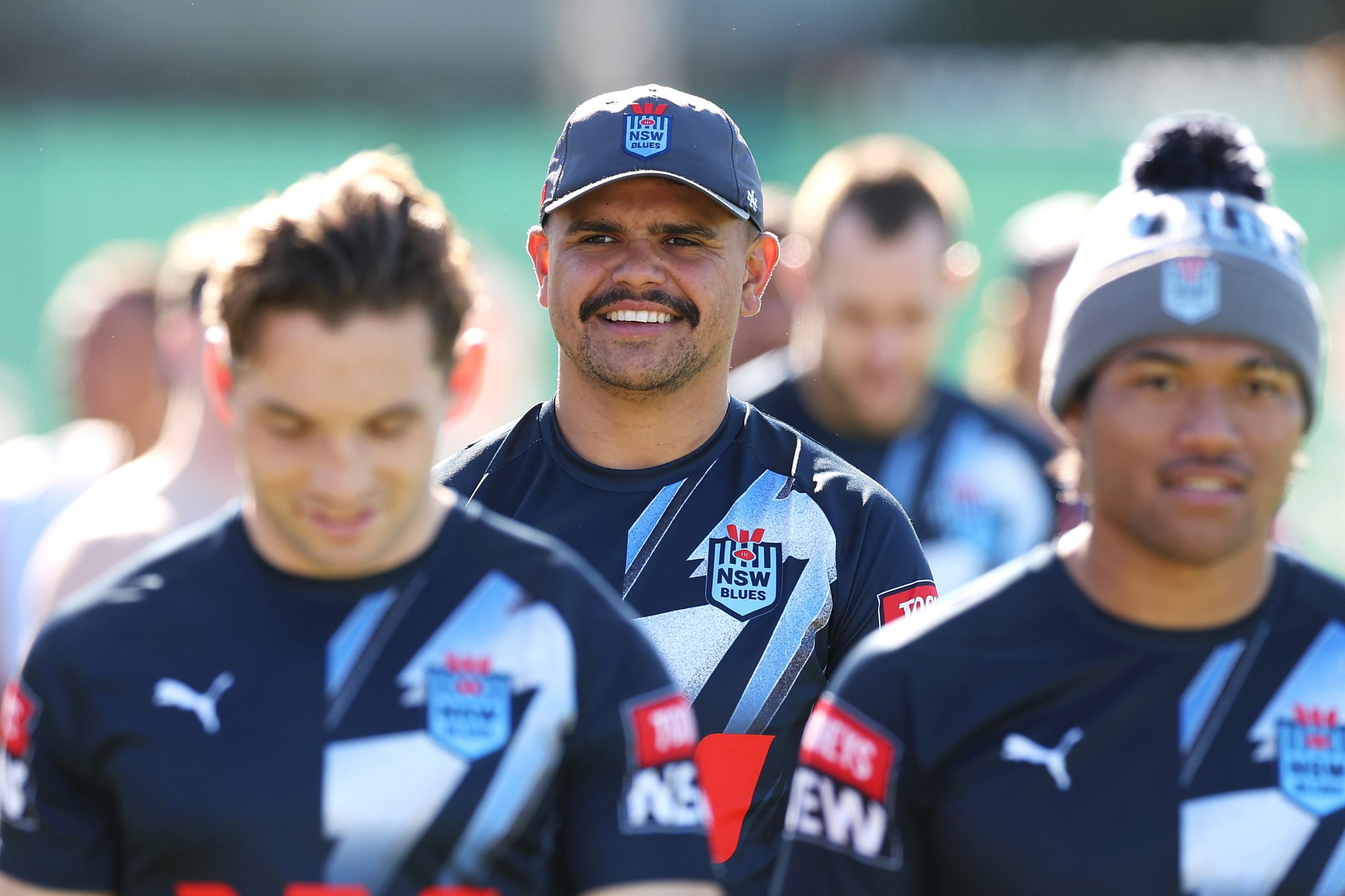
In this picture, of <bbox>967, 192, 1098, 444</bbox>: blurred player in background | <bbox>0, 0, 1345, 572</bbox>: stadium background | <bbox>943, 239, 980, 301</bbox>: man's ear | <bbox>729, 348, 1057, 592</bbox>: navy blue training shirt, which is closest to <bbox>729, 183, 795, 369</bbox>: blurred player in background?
<bbox>729, 348, 1057, 592</bbox>: navy blue training shirt

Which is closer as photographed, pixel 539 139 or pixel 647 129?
pixel 647 129

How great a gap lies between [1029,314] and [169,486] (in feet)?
12.0

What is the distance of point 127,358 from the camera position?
6.59 m

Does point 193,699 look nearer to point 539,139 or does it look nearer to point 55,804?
point 55,804

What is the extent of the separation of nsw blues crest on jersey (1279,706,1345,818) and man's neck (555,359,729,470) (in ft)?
4.78

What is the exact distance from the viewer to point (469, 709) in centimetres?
262

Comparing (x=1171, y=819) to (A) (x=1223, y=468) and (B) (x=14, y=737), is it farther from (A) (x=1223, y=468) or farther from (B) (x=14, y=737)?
(B) (x=14, y=737)

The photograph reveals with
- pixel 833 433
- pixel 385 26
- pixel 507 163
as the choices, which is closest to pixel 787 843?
pixel 833 433

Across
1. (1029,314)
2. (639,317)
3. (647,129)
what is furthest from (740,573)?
(1029,314)

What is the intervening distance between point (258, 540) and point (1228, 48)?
2162 cm

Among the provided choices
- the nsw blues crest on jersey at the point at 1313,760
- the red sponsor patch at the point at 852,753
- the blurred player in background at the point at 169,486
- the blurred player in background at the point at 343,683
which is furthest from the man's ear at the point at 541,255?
the nsw blues crest on jersey at the point at 1313,760

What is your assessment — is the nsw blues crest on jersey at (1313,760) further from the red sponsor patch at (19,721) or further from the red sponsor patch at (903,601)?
the red sponsor patch at (19,721)

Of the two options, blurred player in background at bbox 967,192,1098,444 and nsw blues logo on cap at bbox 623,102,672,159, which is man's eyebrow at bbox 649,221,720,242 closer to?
nsw blues logo on cap at bbox 623,102,672,159

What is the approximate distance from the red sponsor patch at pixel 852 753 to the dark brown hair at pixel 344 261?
808 mm
